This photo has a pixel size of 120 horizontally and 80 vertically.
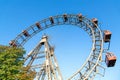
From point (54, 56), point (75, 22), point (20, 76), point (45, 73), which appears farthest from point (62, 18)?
point (20, 76)

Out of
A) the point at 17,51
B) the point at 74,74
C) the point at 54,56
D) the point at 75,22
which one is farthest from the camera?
the point at 75,22

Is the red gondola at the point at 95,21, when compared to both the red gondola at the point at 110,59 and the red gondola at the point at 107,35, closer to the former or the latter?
the red gondola at the point at 107,35

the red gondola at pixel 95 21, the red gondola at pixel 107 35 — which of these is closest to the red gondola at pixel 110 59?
the red gondola at pixel 107 35

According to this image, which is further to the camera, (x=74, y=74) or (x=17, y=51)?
(x=74, y=74)

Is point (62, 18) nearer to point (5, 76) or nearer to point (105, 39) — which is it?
point (105, 39)

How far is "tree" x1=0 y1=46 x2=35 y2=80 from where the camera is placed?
2745 cm

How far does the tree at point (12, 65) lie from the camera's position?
27.5 meters

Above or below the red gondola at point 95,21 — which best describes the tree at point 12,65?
below

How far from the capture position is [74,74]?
116 feet

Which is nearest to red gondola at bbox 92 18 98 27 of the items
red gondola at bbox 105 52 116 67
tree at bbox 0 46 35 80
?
red gondola at bbox 105 52 116 67

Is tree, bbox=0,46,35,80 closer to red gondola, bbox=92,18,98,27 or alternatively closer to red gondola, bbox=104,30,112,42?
red gondola, bbox=104,30,112,42

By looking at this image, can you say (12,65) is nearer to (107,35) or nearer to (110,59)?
(110,59)

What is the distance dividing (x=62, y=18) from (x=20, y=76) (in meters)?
18.0

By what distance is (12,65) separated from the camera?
2894cm
